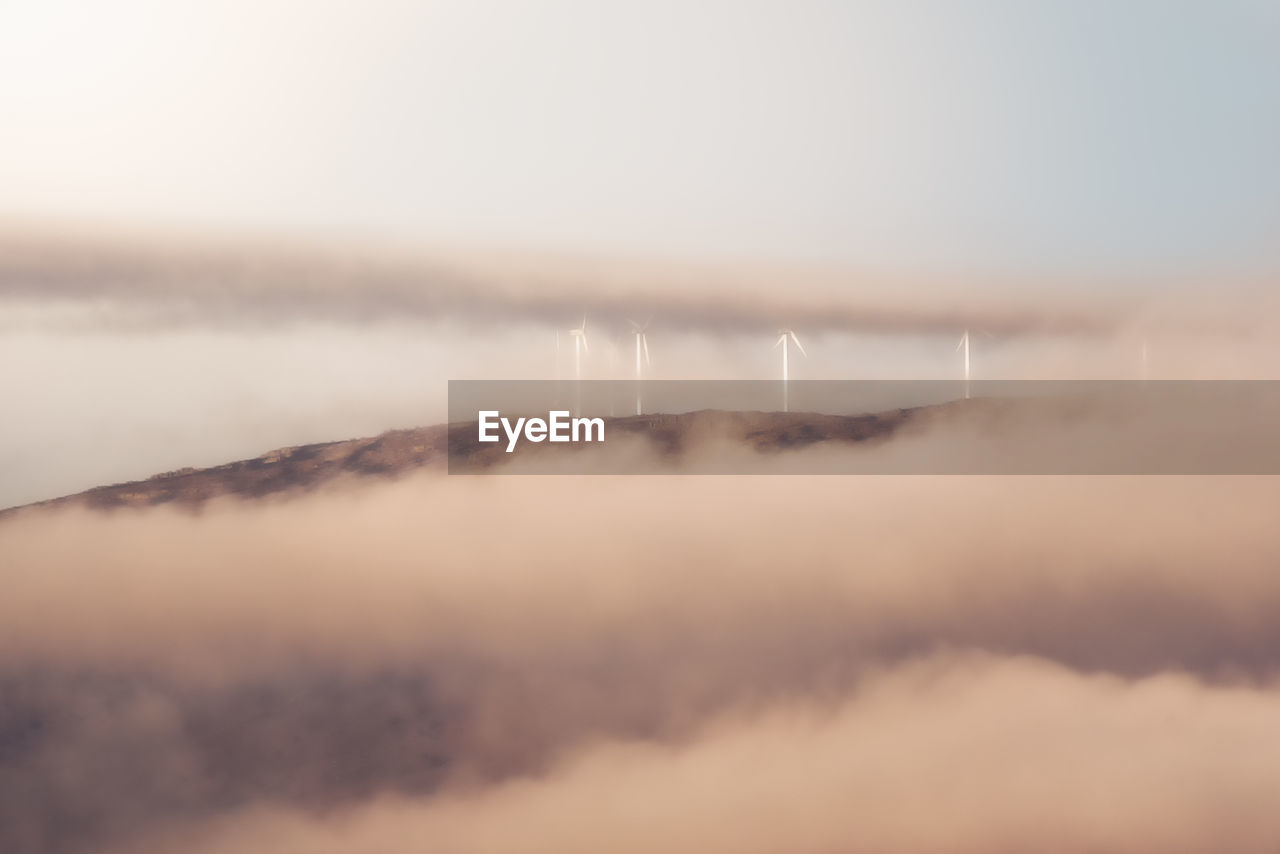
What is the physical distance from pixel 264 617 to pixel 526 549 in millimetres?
3735

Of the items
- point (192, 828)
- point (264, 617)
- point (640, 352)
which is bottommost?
point (192, 828)

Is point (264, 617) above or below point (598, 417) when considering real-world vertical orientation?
below

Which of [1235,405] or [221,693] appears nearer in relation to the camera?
[1235,405]

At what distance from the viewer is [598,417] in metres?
10.3

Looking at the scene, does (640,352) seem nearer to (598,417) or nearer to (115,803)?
(598,417)

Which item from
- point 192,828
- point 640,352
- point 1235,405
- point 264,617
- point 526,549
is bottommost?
point 192,828

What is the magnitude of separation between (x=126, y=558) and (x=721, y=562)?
28.6 ft

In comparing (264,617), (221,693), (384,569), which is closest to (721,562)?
(384,569)

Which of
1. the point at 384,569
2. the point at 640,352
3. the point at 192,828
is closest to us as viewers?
the point at 192,828

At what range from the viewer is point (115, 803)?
382 inches

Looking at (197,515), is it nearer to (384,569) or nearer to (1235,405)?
(384,569)

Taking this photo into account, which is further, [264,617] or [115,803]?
[264,617]

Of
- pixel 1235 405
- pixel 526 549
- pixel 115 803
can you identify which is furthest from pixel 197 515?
pixel 1235 405

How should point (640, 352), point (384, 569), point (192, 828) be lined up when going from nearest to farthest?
point (192, 828) → point (640, 352) → point (384, 569)
